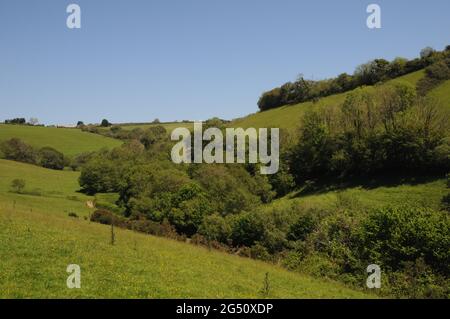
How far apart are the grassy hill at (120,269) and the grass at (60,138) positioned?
12148cm

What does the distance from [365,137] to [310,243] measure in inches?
1394

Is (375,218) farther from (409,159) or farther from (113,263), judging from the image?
(409,159)

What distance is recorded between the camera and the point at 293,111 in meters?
121

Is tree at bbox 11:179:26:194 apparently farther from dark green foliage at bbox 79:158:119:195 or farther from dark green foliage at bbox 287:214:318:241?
dark green foliage at bbox 287:214:318:241

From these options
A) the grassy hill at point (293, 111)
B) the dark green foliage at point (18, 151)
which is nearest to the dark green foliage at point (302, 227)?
the grassy hill at point (293, 111)

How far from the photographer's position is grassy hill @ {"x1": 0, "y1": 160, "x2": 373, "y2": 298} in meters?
17.9

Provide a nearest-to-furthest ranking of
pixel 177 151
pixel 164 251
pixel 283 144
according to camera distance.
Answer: pixel 164 251 → pixel 283 144 → pixel 177 151

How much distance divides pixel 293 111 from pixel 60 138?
86066 mm

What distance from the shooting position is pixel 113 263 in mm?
22609

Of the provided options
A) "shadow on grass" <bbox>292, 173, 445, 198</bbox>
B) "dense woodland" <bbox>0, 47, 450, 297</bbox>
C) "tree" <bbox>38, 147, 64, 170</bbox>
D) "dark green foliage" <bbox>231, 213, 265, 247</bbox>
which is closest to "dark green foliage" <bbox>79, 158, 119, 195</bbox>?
"dense woodland" <bbox>0, 47, 450, 297</bbox>

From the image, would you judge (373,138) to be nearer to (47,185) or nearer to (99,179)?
(99,179)

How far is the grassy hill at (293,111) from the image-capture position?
8944 centimetres

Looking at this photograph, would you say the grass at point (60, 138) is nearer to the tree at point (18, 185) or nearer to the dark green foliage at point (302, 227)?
the tree at point (18, 185)
